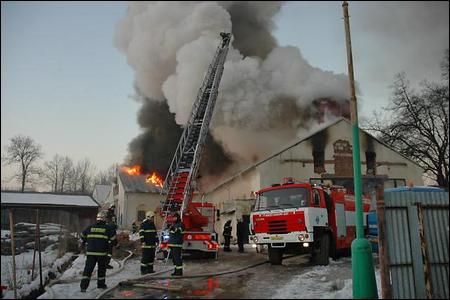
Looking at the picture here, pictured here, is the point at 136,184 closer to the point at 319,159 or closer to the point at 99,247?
the point at 319,159

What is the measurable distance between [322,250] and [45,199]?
15.1m

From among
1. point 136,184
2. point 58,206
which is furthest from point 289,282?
point 136,184

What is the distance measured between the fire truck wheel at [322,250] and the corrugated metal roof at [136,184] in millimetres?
28053

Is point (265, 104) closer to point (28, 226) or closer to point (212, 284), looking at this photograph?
point (28, 226)

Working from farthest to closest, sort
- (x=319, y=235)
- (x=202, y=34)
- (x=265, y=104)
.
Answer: (x=202, y=34) → (x=265, y=104) → (x=319, y=235)

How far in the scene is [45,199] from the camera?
68.3ft

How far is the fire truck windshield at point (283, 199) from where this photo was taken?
11.3 metres

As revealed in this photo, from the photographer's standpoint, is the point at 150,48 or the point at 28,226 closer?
the point at 28,226

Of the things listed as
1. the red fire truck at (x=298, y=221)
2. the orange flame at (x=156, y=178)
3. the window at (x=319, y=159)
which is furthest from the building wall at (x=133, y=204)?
the red fire truck at (x=298, y=221)

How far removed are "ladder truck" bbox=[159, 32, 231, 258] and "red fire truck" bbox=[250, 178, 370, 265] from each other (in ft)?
7.32

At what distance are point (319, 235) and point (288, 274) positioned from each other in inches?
74.4

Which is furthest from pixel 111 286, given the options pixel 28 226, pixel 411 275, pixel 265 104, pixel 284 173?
pixel 265 104

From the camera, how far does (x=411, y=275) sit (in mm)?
6125

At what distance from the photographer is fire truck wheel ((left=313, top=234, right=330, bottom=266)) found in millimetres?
11388
